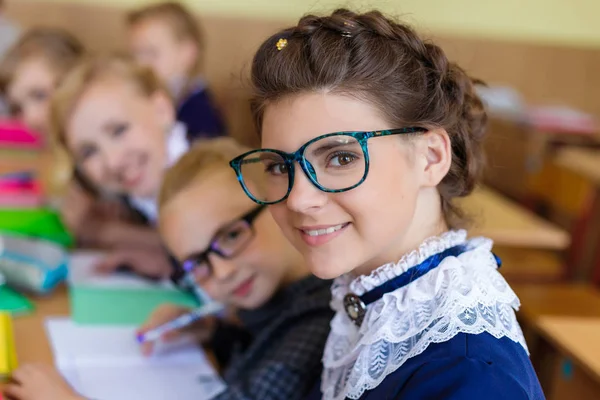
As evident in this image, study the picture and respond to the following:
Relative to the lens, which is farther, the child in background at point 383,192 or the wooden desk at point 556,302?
the wooden desk at point 556,302

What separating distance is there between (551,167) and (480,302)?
2.78 m

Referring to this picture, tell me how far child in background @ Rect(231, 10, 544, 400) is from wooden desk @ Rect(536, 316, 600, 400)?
659 mm

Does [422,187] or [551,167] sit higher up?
[422,187]

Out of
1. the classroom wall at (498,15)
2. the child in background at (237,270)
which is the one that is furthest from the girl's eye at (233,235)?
the classroom wall at (498,15)

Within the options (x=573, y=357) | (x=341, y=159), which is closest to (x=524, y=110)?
(x=573, y=357)

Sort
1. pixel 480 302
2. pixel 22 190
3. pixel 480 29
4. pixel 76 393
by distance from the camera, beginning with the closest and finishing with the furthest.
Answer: pixel 480 302 → pixel 76 393 → pixel 22 190 → pixel 480 29

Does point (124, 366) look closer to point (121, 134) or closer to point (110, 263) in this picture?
point (110, 263)

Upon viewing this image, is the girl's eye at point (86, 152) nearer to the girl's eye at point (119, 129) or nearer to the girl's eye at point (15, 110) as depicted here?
the girl's eye at point (119, 129)

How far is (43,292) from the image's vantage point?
165 centimetres

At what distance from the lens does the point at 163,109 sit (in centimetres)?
218

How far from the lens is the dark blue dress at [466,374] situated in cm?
80

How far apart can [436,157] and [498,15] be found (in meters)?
4.07

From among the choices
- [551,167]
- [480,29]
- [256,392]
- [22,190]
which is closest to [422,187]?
[256,392]

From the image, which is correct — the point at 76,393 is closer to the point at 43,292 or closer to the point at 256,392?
the point at 256,392
